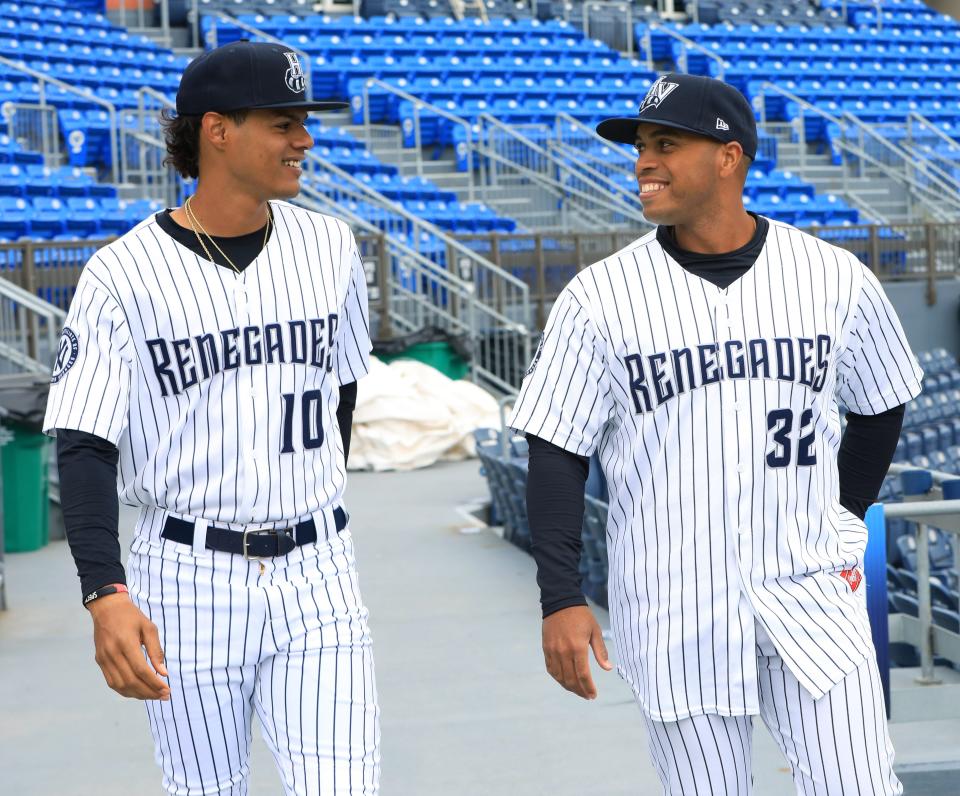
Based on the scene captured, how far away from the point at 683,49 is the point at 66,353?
24795 millimetres

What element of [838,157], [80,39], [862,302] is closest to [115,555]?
[862,302]

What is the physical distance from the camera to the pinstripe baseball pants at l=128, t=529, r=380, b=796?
273 cm

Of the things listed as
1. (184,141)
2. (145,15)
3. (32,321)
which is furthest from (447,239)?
(184,141)

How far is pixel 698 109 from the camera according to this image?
2.69 m

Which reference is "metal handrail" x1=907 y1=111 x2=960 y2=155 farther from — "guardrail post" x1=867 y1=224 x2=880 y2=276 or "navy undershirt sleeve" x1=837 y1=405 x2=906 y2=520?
"navy undershirt sleeve" x1=837 y1=405 x2=906 y2=520

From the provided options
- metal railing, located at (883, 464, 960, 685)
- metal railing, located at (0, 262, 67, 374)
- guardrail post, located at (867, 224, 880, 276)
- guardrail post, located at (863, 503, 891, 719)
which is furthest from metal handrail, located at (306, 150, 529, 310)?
guardrail post, located at (863, 503, 891, 719)

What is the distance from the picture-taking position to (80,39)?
21484mm

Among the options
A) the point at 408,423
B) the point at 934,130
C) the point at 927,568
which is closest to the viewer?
the point at 927,568

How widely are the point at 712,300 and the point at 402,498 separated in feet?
28.7

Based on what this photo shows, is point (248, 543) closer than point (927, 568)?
Yes

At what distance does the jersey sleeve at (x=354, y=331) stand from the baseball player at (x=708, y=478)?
519mm

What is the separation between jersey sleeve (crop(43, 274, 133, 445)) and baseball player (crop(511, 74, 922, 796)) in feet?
2.38

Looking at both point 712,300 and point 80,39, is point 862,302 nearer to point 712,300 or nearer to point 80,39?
point 712,300

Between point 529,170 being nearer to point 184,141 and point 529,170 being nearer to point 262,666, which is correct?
point 184,141
